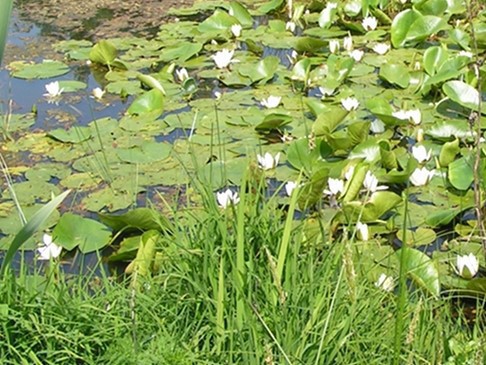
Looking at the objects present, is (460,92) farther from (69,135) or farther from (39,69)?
(39,69)

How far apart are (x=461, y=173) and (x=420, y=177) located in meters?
0.13

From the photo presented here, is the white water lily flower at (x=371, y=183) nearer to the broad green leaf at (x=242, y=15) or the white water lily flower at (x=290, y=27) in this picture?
the white water lily flower at (x=290, y=27)

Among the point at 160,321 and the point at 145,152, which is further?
the point at 145,152

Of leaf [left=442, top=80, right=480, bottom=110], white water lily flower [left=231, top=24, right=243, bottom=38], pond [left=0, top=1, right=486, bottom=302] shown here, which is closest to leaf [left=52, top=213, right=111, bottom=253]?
pond [left=0, top=1, right=486, bottom=302]

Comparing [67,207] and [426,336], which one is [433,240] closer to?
[426,336]

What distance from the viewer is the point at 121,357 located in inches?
60.2

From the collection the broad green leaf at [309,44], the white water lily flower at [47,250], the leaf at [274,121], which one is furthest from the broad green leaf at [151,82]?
the white water lily flower at [47,250]

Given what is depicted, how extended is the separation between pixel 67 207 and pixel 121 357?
1.15 metres

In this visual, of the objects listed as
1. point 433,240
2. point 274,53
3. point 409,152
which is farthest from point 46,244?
point 274,53

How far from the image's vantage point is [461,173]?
8.16ft

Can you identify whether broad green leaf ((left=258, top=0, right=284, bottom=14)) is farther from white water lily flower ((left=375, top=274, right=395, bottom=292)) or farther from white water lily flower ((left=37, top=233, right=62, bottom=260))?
white water lily flower ((left=375, top=274, right=395, bottom=292))

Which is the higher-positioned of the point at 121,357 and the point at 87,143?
the point at 121,357

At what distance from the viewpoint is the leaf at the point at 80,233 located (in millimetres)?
2309

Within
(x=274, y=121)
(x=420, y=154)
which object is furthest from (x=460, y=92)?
(x=274, y=121)
